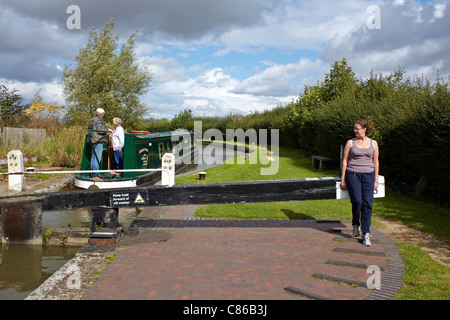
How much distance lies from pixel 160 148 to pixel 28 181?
4.01 m

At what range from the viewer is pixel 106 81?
71.5 ft

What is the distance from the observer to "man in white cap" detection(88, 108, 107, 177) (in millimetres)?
8906

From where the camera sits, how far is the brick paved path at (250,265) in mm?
3961

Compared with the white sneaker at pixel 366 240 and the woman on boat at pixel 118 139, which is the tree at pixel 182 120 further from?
the white sneaker at pixel 366 240

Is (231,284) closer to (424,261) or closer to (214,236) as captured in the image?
(214,236)

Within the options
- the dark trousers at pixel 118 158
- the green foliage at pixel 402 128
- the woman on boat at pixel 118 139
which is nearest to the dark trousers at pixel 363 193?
the green foliage at pixel 402 128

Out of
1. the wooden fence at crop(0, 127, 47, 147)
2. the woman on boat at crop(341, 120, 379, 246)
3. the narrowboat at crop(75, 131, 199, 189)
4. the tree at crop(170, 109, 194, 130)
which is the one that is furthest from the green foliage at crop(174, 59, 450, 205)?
the tree at crop(170, 109, 194, 130)

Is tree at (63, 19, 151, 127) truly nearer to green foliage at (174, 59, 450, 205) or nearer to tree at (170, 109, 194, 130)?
green foliage at (174, 59, 450, 205)

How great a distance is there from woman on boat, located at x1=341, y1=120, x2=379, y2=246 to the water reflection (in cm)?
423

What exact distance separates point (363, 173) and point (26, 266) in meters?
4.82

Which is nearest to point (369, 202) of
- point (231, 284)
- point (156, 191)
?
point (231, 284)

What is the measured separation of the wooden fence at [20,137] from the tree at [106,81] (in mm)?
2524

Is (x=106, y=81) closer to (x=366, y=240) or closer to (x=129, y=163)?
(x=129, y=163)

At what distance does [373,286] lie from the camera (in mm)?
4102
